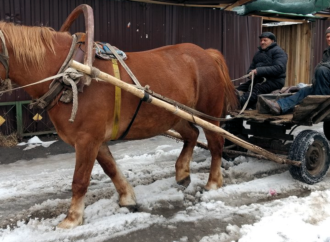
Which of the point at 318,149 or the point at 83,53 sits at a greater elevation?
the point at 83,53

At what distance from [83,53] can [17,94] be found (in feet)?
Result: 14.1

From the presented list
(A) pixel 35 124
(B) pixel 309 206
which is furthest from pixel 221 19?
(B) pixel 309 206

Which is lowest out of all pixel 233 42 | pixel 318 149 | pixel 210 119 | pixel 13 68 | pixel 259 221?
pixel 259 221

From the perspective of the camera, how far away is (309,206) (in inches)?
146

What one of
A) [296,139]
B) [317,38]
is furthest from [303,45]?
[296,139]

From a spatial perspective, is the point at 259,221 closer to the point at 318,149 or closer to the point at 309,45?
the point at 318,149

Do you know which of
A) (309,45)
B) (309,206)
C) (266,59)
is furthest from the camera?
(309,45)

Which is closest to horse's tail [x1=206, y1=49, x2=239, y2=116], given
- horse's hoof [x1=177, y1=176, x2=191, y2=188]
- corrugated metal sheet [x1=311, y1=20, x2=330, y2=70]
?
horse's hoof [x1=177, y1=176, x2=191, y2=188]

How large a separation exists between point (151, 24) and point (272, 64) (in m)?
3.69

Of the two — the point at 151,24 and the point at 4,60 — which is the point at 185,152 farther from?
the point at 151,24

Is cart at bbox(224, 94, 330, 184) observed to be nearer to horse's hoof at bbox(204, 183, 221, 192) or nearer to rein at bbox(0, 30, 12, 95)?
horse's hoof at bbox(204, 183, 221, 192)

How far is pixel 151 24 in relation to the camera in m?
8.20

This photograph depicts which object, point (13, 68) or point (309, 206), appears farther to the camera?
point (309, 206)

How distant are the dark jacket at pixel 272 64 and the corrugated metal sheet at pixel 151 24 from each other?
10.9 feet
